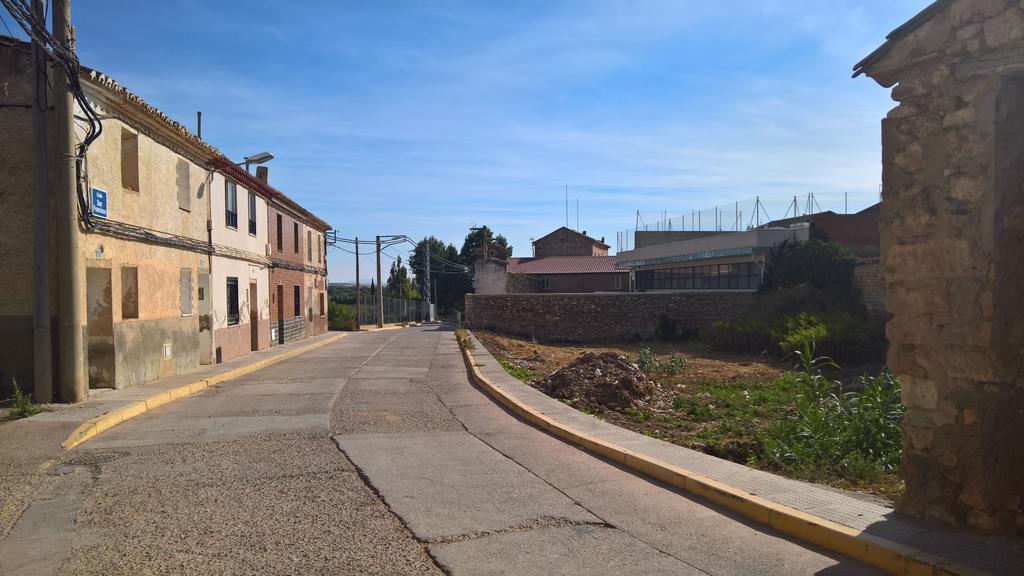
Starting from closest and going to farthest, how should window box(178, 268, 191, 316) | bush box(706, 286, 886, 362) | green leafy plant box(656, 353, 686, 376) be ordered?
window box(178, 268, 191, 316), green leafy plant box(656, 353, 686, 376), bush box(706, 286, 886, 362)

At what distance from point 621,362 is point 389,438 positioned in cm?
766

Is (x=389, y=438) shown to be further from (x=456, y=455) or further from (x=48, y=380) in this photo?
(x=48, y=380)

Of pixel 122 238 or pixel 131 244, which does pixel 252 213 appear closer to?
pixel 131 244

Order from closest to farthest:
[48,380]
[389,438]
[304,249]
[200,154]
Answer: [389,438] < [48,380] < [200,154] < [304,249]

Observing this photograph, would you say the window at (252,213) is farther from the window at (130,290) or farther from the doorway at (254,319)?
the window at (130,290)

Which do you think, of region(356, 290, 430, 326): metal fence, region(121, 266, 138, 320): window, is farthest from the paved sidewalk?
region(356, 290, 430, 326): metal fence

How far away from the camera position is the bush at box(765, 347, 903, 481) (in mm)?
7551

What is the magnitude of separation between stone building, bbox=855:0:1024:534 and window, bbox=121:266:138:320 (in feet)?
43.7

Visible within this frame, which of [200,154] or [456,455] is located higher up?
[200,154]

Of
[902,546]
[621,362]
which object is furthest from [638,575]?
[621,362]

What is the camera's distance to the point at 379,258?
52281mm

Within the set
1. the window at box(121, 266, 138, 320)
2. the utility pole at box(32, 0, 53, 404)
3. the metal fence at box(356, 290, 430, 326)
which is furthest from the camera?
the metal fence at box(356, 290, 430, 326)

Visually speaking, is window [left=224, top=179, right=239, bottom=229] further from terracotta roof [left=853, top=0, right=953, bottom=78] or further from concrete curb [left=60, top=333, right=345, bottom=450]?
terracotta roof [left=853, top=0, right=953, bottom=78]

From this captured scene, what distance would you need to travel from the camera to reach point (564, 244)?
7275 cm
